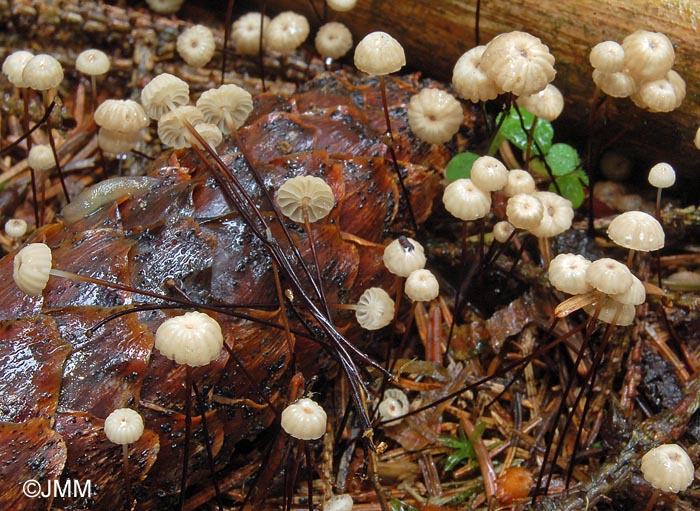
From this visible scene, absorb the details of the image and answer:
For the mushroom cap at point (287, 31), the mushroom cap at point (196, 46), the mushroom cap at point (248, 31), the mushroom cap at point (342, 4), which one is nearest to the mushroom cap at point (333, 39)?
the mushroom cap at point (287, 31)

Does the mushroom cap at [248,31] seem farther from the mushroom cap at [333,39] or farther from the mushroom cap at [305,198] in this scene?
the mushroom cap at [305,198]

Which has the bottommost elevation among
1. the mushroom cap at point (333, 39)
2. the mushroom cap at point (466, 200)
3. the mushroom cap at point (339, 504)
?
the mushroom cap at point (339, 504)

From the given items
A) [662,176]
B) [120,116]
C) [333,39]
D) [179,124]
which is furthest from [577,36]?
[120,116]

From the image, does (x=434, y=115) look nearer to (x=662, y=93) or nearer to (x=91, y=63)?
(x=662, y=93)

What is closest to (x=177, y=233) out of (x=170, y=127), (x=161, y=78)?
(x=170, y=127)

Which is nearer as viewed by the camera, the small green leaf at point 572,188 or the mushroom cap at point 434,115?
the mushroom cap at point 434,115
